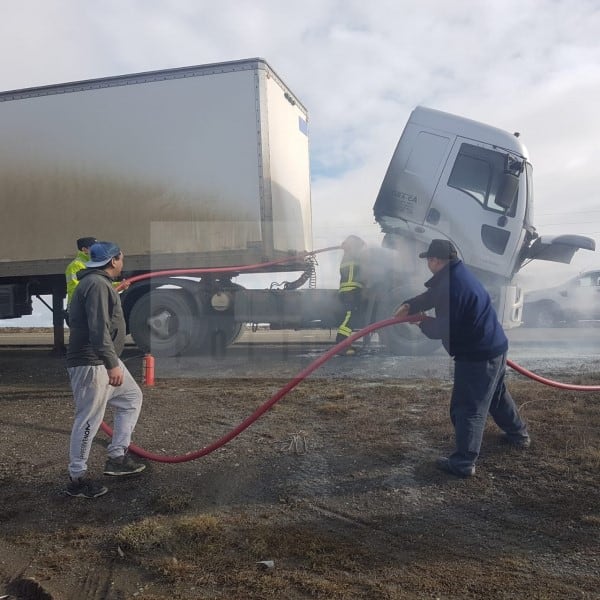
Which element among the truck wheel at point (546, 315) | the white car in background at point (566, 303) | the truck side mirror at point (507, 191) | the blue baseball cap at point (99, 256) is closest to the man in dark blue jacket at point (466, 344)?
the blue baseball cap at point (99, 256)

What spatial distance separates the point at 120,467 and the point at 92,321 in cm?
106

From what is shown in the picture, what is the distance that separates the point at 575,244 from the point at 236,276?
5.22 m

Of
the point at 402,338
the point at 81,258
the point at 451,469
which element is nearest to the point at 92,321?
the point at 451,469

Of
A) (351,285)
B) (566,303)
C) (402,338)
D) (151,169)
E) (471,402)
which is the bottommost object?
(471,402)

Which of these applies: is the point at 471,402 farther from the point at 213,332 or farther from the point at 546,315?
the point at 546,315

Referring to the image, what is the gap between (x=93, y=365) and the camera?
12.5 feet

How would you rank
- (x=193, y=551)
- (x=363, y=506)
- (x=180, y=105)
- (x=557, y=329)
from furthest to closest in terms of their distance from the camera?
(x=557, y=329) < (x=180, y=105) < (x=363, y=506) < (x=193, y=551)

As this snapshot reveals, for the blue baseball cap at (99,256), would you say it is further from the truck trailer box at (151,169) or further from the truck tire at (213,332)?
the truck tire at (213,332)

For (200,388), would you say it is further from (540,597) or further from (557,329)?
(557,329)

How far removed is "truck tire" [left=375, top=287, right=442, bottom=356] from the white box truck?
0.07 feet

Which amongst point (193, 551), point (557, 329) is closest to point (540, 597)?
point (193, 551)

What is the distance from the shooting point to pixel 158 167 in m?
8.50

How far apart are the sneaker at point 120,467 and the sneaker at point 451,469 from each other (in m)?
2.10

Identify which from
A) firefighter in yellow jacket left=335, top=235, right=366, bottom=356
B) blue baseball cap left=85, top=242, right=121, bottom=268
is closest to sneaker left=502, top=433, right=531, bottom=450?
blue baseball cap left=85, top=242, right=121, bottom=268
